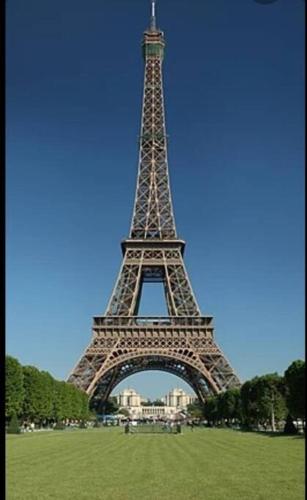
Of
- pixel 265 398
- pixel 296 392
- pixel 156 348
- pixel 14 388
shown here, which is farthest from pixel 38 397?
pixel 296 392

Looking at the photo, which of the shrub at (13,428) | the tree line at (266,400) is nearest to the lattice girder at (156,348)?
the tree line at (266,400)

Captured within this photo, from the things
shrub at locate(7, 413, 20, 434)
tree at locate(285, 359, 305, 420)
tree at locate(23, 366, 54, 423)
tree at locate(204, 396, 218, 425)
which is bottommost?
tree at locate(204, 396, 218, 425)

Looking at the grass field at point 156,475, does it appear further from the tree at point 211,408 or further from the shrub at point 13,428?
the tree at point 211,408

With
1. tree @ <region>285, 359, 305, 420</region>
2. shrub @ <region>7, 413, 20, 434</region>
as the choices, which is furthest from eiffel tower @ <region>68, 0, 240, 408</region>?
tree @ <region>285, 359, 305, 420</region>

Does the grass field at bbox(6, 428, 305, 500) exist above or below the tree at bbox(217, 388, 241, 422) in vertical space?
above

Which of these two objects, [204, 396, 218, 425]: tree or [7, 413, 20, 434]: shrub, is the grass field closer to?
→ [7, 413, 20, 434]: shrub

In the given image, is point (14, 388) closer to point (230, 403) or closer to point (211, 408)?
point (230, 403)

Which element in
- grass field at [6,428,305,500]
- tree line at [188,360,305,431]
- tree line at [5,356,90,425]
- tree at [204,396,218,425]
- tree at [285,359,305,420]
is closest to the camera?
grass field at [6,428,305,500]
